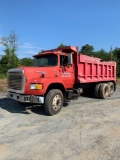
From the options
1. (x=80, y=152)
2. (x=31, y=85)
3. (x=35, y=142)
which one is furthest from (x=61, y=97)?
(x=80, y=152)

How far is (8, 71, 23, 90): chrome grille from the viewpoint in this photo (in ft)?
30.1

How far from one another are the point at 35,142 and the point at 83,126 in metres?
2.04

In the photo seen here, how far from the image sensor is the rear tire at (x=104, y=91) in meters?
13.7

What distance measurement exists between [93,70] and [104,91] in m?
1.87

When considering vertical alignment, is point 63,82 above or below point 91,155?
above

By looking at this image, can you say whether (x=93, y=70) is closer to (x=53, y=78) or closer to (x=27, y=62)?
(x=53, y=78)

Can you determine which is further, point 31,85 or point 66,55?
point 66,55

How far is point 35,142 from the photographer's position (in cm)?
612

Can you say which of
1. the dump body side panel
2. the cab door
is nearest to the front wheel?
the cab door

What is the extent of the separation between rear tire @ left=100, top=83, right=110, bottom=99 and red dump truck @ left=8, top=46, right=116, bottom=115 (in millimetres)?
932

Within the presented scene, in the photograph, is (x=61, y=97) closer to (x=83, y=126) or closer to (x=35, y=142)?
(x=83, y=126)

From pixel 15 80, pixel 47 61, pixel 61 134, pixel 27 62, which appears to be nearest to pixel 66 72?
pixel 47 61

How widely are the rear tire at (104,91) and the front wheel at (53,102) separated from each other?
15.2 feet

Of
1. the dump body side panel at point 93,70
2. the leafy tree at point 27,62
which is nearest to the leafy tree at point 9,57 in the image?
the leafy tree at point 27,62
